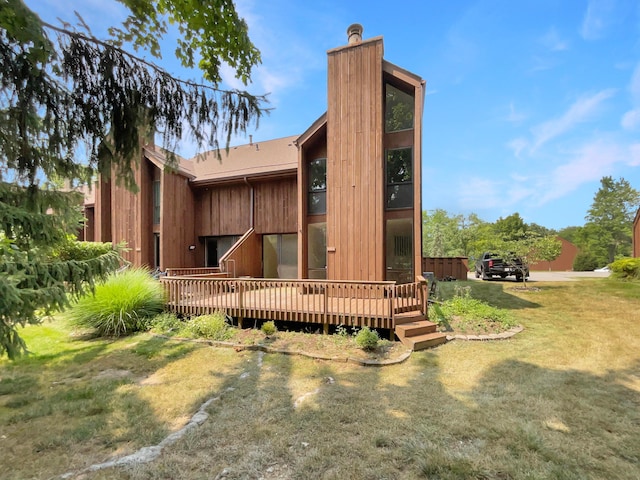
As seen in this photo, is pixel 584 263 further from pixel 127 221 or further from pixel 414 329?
pixel 127 221

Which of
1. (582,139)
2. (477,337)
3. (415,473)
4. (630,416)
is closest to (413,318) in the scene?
(477,337)

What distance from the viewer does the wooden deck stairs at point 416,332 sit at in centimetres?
611

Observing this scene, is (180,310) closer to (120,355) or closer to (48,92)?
(120,355)

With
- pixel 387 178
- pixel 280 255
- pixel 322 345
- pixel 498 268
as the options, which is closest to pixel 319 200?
pixel 387 178

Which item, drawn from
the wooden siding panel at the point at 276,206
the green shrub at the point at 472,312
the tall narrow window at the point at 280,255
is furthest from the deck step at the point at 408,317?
the wooden siding panel at the point at 276,206

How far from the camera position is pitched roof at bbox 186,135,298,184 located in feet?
42.7

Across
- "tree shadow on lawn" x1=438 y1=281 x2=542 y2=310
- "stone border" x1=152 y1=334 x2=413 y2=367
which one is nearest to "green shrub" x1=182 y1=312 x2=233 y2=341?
"stone border" x1=152 y1=334 x2=413 y2=367

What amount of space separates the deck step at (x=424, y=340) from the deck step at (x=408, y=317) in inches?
15.7

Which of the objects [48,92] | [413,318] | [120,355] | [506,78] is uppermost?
[506,78]

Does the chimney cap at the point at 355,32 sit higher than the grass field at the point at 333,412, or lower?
higher

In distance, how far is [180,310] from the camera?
26.9ft

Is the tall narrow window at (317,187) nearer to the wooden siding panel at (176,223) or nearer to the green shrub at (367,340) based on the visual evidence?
the green shrub at (367,340)

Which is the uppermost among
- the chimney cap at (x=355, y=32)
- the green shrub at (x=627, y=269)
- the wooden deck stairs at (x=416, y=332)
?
the chimney cap at (x=355, y=32)

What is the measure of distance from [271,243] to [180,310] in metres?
5.52
